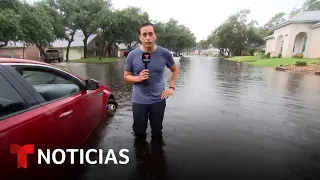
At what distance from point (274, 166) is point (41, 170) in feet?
10.0

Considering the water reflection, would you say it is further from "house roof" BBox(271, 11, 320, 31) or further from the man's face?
"house roof" BBox(271, 11, 320, 31)

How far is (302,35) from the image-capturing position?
99.2ft

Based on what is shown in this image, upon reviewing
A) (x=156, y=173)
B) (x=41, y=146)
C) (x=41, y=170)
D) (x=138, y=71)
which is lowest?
(x=156, y=173)

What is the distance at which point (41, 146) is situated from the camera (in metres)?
1.98

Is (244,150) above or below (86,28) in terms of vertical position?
below

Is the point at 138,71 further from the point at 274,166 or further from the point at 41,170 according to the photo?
the point at 274,166

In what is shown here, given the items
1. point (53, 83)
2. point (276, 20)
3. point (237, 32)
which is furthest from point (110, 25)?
point (276, 20)

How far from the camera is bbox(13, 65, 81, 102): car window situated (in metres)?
2.68

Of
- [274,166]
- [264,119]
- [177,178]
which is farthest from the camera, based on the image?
[264,119]

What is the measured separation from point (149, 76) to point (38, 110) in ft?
4.48

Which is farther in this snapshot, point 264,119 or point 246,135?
point 264,119

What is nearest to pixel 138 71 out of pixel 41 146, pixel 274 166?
pixel 41 146

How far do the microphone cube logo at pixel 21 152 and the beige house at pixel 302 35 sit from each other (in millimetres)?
32455

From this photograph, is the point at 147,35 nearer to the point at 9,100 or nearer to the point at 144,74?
the point at 144,74
